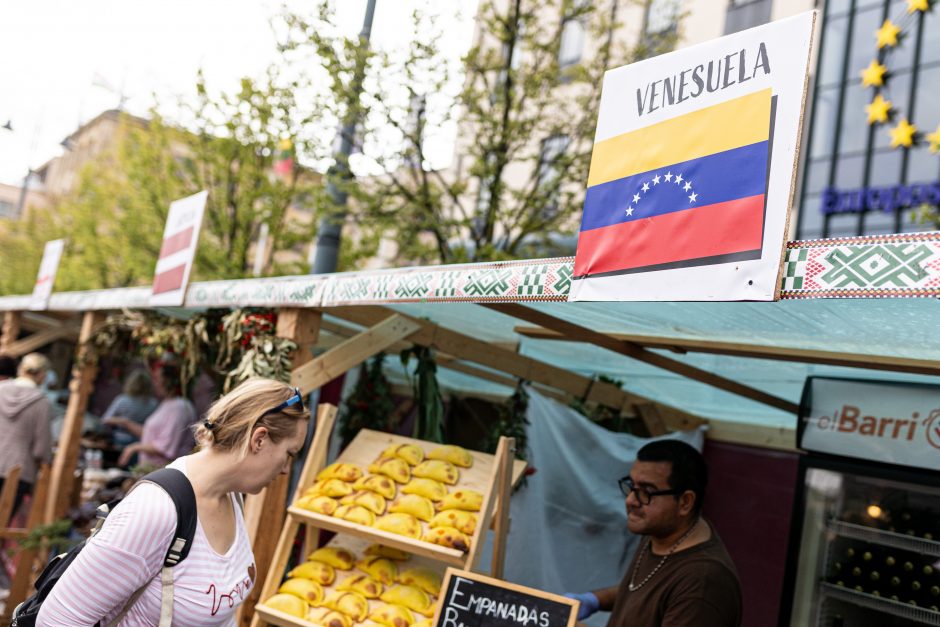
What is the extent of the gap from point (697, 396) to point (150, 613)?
4497 millimetres

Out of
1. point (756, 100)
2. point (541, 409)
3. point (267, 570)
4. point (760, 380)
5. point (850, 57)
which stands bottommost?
point (267, 570)

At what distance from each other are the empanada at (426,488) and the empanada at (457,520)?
0.15m

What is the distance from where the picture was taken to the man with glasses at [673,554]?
120 inches

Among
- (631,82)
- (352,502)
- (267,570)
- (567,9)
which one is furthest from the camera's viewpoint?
(567,9)

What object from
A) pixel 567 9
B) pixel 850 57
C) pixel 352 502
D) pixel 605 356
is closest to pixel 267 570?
pixel 352 502

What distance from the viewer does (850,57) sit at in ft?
61.2

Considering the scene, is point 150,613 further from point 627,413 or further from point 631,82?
point 627,413

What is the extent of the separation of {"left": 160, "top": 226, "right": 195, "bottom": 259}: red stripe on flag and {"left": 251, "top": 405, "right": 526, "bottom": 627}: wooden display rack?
199cm

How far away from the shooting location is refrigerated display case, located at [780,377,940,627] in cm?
408

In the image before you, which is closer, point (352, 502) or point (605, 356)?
point (352, 502)

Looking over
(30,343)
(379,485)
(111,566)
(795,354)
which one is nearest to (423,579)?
Answer: (379,485)

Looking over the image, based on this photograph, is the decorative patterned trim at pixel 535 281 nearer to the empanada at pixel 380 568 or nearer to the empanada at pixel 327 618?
the empanada at pixel 380 568

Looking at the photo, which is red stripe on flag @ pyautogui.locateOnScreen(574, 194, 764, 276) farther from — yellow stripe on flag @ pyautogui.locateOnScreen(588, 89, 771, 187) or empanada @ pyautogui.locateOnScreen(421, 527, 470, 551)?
empanada @ pyautogui.locateOnScreen(421, 527, 470, 551)

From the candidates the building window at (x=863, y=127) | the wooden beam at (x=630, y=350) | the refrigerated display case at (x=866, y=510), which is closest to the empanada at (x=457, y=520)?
the wooden beam at (x=630, y=350)
